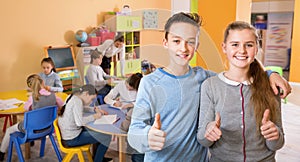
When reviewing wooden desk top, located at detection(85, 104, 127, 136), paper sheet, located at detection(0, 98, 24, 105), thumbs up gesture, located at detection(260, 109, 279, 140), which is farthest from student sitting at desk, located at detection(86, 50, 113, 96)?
paper sheet, located at detection(0, 98, 24, 105)

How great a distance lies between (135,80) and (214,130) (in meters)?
0.25

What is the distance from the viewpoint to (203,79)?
2.95 ft

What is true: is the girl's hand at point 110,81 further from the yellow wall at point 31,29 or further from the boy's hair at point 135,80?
the yellow wall at point 31,29

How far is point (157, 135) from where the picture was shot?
2.21 ft

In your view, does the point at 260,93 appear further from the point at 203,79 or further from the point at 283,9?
the point at 283,9

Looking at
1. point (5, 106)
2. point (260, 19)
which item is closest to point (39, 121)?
point (5, 106)

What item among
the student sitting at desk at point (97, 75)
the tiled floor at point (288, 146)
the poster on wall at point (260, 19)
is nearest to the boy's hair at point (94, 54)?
the student sitting at desk at point (97, 75)

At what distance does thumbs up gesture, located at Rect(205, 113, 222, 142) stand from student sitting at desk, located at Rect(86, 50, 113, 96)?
0.92 ft

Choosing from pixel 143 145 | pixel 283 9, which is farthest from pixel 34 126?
pixel 283 9

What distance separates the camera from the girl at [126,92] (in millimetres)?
838

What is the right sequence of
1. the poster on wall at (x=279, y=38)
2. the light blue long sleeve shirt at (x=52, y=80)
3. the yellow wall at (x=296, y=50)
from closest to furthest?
the light blue long sleeve shirt at (x=52, y=80), the yellow wall at (x=296, y=50), the poster on wall at (x=279, y=38)

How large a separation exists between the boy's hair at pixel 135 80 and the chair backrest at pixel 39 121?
1.45m

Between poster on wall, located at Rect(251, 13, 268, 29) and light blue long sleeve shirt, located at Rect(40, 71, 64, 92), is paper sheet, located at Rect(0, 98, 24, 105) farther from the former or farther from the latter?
poster on wall, located at Rect(251, 13, 268, 29)

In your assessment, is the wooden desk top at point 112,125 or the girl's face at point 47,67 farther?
the girl's face at point 47,67
